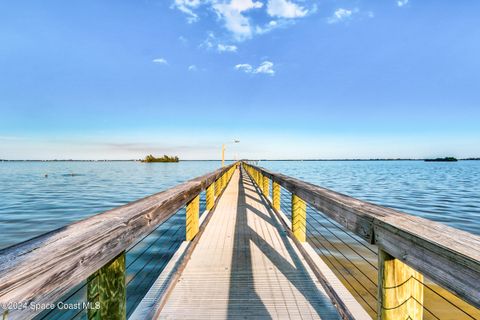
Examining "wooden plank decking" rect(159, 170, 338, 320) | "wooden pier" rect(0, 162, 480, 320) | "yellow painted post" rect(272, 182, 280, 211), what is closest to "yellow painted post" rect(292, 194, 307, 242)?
"wooden plank decking" rect(159, 170, 338, 320)

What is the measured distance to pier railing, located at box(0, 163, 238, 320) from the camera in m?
0.74

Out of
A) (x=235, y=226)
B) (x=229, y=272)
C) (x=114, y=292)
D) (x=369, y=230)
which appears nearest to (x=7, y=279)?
(x=114, y=292)

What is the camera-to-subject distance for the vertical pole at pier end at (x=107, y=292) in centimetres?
131

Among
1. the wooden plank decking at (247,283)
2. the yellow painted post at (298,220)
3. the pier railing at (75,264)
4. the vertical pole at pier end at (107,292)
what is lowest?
the wooden plank decking at (247,283)

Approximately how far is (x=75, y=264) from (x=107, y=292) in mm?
499

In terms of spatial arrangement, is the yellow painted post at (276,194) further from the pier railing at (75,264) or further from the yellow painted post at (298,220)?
the pier railing at (75,264)

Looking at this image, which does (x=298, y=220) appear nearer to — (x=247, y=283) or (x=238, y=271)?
(x=238, y=271)

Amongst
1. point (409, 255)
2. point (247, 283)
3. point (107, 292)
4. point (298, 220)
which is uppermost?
point (409, 255)

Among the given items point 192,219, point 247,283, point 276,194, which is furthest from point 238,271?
point 276,194

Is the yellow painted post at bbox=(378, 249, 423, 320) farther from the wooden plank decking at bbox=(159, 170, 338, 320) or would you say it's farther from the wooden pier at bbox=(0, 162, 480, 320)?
the wooden plank decking at bbox=(159, 170, 338, 320)

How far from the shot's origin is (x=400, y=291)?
131 centimetres

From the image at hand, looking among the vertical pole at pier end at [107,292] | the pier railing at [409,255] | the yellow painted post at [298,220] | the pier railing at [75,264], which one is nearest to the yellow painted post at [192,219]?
the yellow painted post at [298,220]

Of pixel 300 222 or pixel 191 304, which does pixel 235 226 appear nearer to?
pixel 300 222

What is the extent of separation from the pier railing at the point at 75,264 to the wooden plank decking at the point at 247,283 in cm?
107
